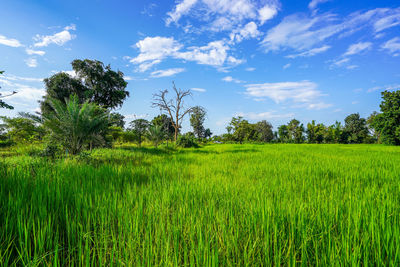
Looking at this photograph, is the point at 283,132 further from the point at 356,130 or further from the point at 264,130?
the point at 356,130

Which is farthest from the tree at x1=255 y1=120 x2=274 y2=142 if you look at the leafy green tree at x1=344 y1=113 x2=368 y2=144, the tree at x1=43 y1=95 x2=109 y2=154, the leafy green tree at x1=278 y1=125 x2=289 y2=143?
the tree at x1=43 y1=95 x2=109 y2=154

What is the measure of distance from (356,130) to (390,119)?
27324 millimetres

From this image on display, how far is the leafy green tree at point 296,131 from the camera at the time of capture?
39.8 metres

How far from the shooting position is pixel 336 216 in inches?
54.7

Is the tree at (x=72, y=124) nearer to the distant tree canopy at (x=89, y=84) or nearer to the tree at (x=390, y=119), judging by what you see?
the distant tree canopy at (x=89, y=84)

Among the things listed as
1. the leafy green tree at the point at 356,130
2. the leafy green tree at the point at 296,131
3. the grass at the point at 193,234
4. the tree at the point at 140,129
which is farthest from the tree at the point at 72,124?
the leafy green tree at the point at 356,130

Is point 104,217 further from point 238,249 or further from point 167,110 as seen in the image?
point 167,110

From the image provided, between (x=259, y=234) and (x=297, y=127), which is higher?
(x=297, y=127)

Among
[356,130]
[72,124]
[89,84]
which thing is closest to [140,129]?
[89,84]

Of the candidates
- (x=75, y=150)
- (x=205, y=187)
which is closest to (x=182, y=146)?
(x=75, y=150)

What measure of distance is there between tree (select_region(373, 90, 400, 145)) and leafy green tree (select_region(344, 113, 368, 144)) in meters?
19.5

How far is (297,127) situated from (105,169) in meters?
46.5

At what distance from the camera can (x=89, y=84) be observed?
61.6 feet

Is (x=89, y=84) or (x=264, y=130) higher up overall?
(x=89, y=84)
